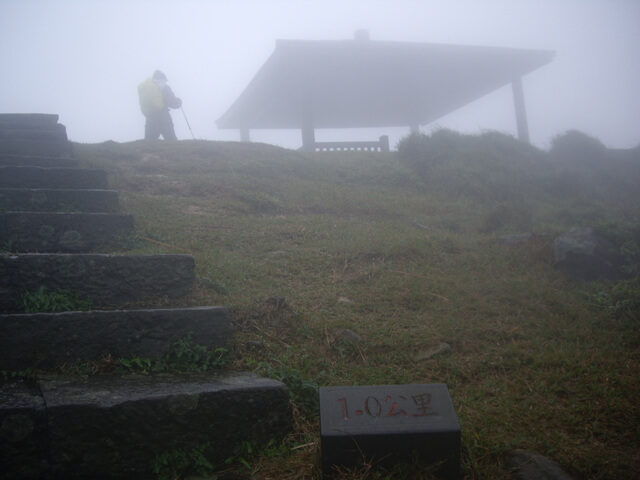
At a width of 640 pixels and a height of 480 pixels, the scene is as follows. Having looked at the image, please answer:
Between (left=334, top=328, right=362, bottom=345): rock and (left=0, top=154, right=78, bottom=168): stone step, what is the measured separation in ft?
13.6

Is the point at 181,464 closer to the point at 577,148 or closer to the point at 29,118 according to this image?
the point at 29,118

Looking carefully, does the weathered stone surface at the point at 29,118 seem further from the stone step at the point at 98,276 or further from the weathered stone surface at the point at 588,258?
the weathered stone surface at the point at 588,258


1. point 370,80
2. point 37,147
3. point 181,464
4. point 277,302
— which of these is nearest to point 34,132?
point 37,147

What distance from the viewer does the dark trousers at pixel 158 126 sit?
11.0 m

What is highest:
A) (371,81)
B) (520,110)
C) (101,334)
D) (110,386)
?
(371,81)

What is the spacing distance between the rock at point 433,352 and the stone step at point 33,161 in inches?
183

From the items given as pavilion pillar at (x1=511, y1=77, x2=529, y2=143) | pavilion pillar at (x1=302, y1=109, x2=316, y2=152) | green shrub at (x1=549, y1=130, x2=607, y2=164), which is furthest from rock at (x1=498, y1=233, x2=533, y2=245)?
pavilion pillar at (x1=511, y1=77, x2=529, y2=143)

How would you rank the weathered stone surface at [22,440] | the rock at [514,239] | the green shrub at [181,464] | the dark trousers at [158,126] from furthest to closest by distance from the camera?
the dark trousers at [158,126], the rock at [514,239], the green shrub at [181,464], the weathered stone surface at [22,440]

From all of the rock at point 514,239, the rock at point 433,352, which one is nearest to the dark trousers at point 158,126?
the rock at point 514,239

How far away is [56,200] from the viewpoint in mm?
4477

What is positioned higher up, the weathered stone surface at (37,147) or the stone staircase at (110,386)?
the weathered stone surface at (37,147)

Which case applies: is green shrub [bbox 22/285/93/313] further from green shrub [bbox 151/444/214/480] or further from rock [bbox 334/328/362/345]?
rock [bbox 334/328/362/345]

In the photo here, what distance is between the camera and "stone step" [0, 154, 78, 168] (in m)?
5.40

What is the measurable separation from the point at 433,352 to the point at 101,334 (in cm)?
195
